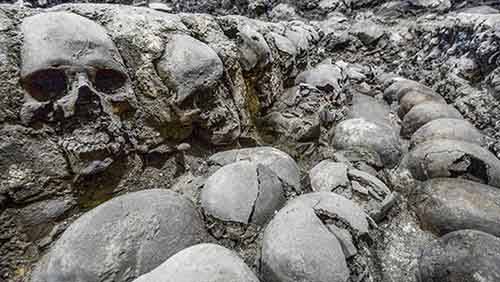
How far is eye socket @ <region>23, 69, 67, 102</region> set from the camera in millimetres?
1066

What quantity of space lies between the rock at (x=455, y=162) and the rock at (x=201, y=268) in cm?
142

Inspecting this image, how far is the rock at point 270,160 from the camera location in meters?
1.44

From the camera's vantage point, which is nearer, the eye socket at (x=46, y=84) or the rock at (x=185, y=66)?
the eye socket at (x=46, y=84)

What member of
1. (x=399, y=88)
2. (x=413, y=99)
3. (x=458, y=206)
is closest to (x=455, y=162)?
(x=458, y=206)

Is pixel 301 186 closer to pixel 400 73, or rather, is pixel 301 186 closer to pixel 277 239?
pixel 277 239

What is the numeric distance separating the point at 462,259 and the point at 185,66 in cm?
157

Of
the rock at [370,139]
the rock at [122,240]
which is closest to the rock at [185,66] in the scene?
the rock at [122,240]

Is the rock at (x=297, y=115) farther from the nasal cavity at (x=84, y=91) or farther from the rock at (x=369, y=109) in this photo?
the nasal cavity at (x=84, y=91)

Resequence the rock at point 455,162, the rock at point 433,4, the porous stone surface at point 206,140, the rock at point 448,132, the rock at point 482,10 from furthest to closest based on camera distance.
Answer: the rock at point 433,4 < the rock at point 482,10 < the rock at point 448,132 < the rock at point 455,162 < the porous stone surface at point 206,140

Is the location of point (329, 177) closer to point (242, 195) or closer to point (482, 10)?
point (242, 195)

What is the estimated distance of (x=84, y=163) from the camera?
1.18m

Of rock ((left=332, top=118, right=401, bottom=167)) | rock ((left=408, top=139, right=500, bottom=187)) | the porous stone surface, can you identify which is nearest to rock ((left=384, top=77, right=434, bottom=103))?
the porous stone surface

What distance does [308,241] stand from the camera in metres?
1.01

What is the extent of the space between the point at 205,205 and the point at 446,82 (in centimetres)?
313
